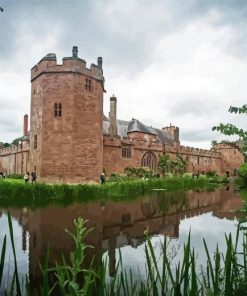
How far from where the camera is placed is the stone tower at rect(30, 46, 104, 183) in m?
24.3

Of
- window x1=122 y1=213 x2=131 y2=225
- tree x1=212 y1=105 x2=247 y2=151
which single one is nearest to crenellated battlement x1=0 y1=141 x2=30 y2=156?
window x1=122 y1=213 x2=131 y2=225

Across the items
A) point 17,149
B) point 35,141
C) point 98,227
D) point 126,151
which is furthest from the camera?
point 17,149

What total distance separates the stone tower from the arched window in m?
A: 14.5

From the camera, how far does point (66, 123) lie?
2458cm

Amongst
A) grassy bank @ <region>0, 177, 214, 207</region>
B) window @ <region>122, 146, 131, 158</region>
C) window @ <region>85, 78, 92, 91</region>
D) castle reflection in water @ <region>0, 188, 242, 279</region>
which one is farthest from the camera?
window @ <region>122, 146, 131, 158</region>

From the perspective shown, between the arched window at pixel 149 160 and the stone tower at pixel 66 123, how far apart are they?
47.5 ft

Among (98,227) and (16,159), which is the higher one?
(16,159)

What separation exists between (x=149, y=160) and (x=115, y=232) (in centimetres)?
3242

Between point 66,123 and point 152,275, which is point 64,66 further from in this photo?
point 152,275

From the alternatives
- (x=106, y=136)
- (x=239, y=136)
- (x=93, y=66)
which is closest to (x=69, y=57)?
(x=93, y=66)

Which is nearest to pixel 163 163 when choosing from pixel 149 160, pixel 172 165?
pixel 149 160

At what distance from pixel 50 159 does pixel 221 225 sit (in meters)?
16.8

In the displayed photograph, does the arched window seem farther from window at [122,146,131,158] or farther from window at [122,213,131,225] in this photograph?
window at [122,213,131,225]

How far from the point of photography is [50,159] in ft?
79.9
